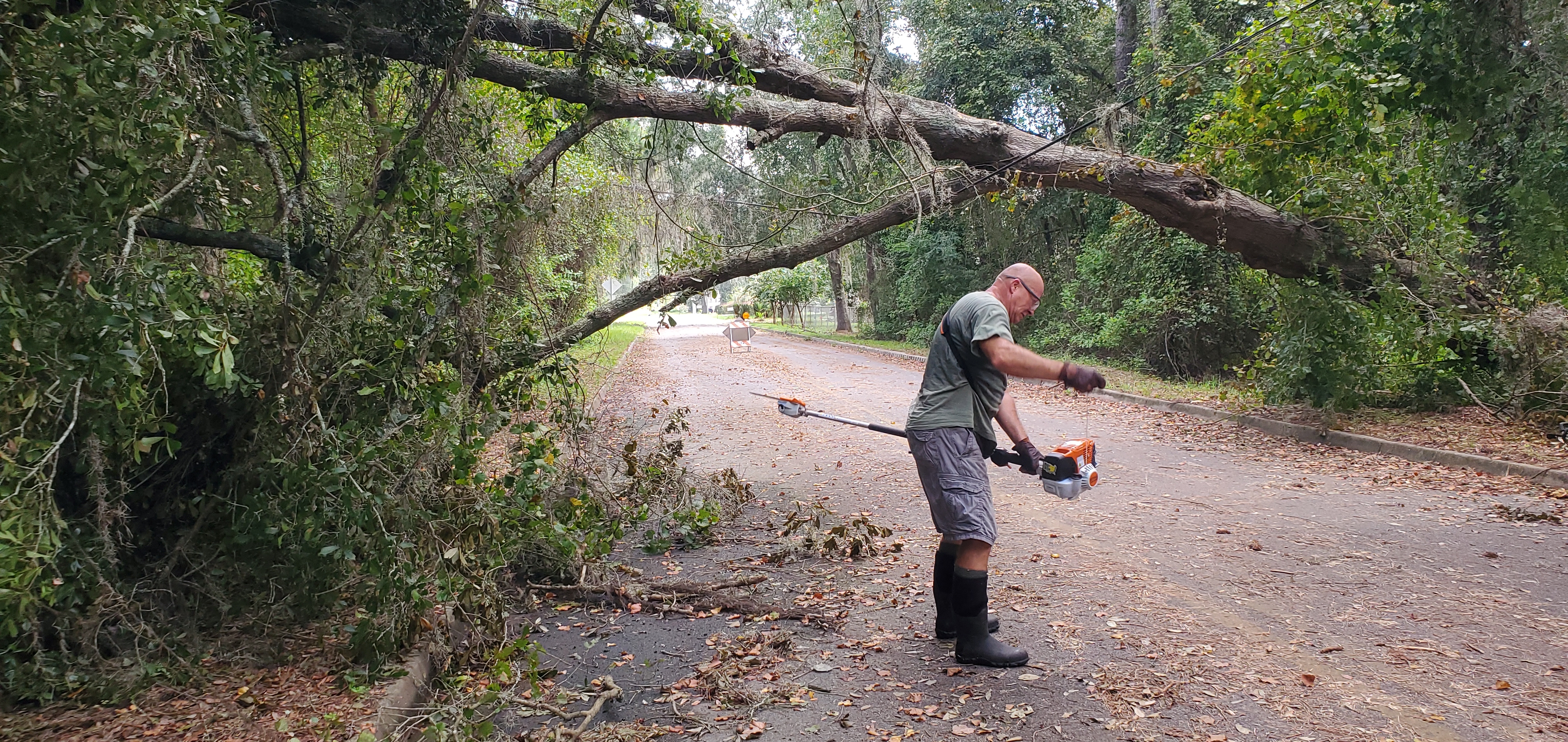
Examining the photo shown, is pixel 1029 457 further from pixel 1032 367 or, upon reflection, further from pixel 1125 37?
pixel 1125 37

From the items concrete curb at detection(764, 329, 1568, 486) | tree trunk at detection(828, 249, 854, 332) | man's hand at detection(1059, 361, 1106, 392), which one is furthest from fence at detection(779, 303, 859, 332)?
man's hand at detection(1059, 361, 1106, 392)

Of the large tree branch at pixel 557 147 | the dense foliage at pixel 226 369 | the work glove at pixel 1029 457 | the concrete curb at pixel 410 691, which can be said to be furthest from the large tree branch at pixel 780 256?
the work glove at pixel 1029 457

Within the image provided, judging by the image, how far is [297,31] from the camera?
6.04 meters

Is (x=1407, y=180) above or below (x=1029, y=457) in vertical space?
above

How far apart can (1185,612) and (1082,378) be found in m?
1.89

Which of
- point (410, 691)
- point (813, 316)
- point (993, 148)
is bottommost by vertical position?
point (410, 691)

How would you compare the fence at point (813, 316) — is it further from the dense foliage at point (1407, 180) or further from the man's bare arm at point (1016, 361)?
the man's bare arm at point (1016, 361)

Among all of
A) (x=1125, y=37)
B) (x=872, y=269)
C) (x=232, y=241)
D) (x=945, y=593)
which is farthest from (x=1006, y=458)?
(x=872, y=269)

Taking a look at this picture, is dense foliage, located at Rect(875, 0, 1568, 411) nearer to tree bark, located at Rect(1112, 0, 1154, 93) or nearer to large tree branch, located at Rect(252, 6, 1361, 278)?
large tree branch, located at Rect(252, 6, 1361, 278)

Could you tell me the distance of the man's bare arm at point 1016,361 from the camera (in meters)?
3.84

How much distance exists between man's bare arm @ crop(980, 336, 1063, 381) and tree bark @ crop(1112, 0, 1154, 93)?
17.3 meters

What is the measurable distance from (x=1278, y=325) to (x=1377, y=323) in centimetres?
119

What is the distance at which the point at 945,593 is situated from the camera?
457 cm

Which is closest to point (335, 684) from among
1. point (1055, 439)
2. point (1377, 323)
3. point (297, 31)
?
point (297, 31)
